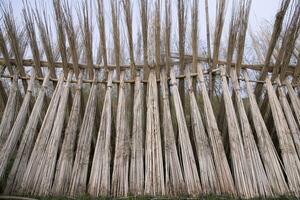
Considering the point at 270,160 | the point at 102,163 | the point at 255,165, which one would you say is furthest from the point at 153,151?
the point at 270,160

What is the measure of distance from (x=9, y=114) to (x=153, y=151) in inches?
37.9

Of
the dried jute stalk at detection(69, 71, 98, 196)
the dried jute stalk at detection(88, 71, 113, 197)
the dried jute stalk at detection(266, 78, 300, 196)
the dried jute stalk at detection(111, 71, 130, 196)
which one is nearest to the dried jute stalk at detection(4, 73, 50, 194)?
the dried jute stalk at detection(69, 71, 98, 196)

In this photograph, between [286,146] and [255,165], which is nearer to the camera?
[255,165]

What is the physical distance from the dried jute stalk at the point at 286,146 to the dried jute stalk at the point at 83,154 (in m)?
1.19

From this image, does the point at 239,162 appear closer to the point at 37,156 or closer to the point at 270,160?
the point at 270,160

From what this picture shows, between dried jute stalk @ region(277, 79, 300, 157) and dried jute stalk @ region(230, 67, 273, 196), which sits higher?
dried jute stalk @ region(277, 79, 300, 157)

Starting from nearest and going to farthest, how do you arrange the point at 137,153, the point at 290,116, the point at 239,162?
the point at 239,162
the point at 137,153
the point at 290,116

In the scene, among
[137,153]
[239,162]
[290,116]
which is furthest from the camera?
[290,116]

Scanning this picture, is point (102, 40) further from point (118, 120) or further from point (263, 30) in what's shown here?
point (263, 30)

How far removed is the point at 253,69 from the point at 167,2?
86cm

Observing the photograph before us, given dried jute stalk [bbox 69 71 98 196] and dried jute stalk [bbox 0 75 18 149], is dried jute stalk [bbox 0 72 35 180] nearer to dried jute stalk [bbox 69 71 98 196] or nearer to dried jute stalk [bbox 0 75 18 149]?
dried jute stalk [bbox 0 75 18 149]

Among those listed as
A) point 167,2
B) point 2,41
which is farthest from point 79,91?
point 167,2

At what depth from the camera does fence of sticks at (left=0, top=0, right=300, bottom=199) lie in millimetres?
1536

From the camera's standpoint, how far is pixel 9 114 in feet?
5.75
